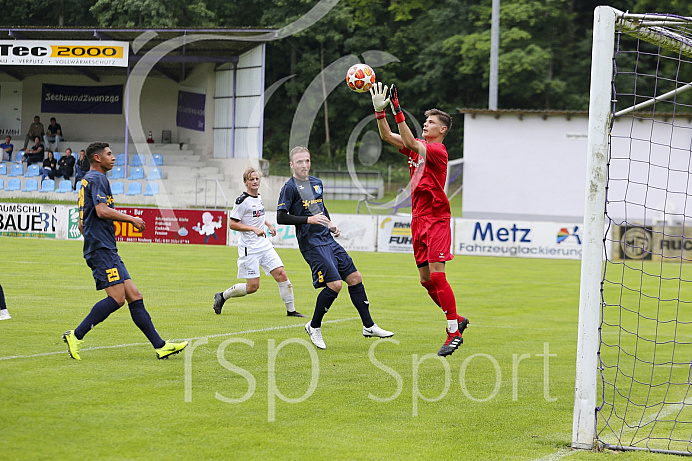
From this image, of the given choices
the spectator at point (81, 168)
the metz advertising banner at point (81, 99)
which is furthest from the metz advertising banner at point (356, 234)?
the metz advertising banner at point (81, 99)

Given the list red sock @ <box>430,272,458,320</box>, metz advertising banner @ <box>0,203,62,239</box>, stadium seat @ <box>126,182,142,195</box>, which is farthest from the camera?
stadium seat @ <box>126,182,142,195</box>

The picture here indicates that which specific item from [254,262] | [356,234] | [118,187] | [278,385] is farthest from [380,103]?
[118,187]

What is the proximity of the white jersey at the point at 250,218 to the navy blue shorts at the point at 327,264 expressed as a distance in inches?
83.7

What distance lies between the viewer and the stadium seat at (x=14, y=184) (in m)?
34.0

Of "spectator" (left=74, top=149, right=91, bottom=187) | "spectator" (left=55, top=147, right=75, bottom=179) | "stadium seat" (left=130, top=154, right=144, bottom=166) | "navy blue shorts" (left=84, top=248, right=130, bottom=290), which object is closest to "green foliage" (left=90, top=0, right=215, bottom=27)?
"stadium seat" (left=130, top=154, right=144, bottom=166)

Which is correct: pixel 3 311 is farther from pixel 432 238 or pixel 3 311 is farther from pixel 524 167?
pixel 524 167

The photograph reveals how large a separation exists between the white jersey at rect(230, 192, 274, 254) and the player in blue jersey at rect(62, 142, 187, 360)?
3.60 meters

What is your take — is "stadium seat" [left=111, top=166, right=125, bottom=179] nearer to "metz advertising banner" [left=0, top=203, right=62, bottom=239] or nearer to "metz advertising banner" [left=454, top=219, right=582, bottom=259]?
"metz advertising banner" [left=0, top=203, right=62, bottom=239]

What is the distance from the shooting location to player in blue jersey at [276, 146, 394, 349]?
30.6ft

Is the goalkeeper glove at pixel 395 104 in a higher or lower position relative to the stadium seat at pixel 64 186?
higher

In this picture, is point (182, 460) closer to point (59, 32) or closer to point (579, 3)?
point (59, 32)

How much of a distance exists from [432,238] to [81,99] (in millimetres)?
39925

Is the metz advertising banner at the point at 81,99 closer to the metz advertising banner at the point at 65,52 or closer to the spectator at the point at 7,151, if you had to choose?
the spectator at the point at 7,151

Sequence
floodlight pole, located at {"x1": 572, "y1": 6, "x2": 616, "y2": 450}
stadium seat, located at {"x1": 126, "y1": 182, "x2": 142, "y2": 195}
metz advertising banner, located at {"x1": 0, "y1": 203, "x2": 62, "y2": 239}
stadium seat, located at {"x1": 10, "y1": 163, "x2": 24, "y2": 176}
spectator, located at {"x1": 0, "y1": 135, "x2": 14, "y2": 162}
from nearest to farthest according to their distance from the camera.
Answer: floodlight pole, located at {"x1": 572, "y1": 6, "x2": 616, "y2": 450} → metz advertising banner, located at {"x1": 0, "y1": 203, "x2": 62, "y2": 239} → stadium seat, located at {"x1": 126, "y1": 182, "x2": 142, "y2": 195} → stadium seat, located at {"x1": 10, "y1": 163, "x2": 24, "y2": 176} → spectator, located at {"x1": 0, "y1": 135, "x2": 14, "y2": 162}
